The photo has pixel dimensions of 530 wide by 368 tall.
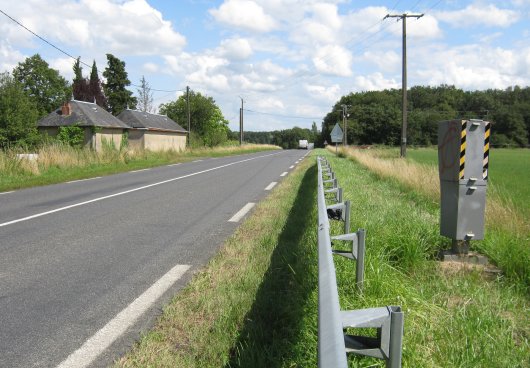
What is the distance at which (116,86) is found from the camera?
77.8 meters

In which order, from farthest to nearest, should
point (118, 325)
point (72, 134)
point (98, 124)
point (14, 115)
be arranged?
point (98, 124)
point (72, 134)
point (14, 115)
point (118, 325)

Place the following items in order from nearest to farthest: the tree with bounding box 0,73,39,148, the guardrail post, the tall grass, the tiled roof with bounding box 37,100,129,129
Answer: the guardrail post, the tall grass, the tree with bounding box 0,73,39,148, the tiled roof with bounding box 37,100,129,129

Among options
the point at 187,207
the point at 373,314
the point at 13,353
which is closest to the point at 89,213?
the point at 187,207

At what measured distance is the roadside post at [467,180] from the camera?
4996 millimetres

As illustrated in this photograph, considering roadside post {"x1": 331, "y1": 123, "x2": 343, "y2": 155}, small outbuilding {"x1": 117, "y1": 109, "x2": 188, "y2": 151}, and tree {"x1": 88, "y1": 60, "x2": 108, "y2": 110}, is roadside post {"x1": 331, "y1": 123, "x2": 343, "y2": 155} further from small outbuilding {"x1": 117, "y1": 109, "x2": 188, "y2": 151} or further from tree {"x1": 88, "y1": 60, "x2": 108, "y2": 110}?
tree {"x1": 88, "y1": 60, "x2": 108, "y2": 110}

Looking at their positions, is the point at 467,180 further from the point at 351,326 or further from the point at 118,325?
the point at 118,325

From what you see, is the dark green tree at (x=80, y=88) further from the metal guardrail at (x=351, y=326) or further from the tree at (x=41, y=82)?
the metal guardrail at (x=351, y=326)

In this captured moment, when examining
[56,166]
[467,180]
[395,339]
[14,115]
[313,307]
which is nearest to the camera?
[395,339]

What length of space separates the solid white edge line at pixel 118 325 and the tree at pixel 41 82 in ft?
248

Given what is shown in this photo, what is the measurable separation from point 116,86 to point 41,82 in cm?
1168

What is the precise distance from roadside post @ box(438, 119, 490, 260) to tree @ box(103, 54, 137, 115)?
77.7 m

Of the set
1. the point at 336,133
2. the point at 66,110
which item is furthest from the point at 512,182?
the point at 66,110

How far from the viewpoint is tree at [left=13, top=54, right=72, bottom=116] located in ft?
237

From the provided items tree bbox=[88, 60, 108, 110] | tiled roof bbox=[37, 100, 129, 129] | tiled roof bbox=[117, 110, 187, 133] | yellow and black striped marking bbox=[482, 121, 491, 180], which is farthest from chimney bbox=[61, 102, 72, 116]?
yellow and black striped marking bbox=[482, 121, 491, 180]
